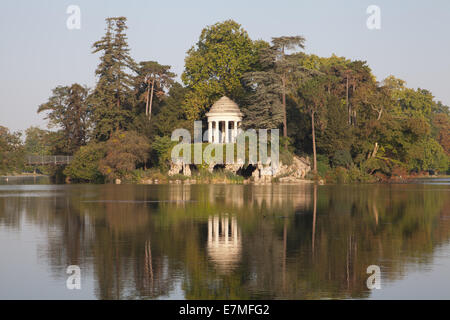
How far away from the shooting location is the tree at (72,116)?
8669 cm

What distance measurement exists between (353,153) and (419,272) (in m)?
62.2

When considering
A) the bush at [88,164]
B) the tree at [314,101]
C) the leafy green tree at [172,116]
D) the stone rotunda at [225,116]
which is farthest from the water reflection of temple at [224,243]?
the bush at [88,164]

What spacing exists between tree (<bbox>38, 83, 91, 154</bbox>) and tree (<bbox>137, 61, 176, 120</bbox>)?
8689 mm

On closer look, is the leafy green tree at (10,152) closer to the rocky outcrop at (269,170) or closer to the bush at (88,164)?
the bush at (88,164)

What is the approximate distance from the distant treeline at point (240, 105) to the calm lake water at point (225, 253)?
42.0 metres

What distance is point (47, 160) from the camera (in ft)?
265

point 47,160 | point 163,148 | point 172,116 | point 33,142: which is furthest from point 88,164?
point 33,142

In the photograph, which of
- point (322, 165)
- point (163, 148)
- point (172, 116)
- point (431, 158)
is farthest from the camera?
point (431, 158)

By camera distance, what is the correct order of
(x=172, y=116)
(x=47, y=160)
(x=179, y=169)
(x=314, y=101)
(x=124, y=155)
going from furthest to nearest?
1. (x=47, y=160)
2. (x=172, y=116)
3. (x=314, y=101)
4. (x=179, y=169)
5. (x=124, y=155)

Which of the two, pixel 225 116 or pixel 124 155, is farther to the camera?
pixel 225 116

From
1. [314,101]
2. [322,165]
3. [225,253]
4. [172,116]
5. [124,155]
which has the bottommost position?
[225,253]

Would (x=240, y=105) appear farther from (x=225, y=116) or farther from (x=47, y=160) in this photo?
(x=47, y=160)

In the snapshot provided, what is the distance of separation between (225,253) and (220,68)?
63.2 metres

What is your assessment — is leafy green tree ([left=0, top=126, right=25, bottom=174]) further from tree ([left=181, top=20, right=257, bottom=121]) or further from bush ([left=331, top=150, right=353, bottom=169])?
bush ([left=331, top=150, right=353, bottom=169])
